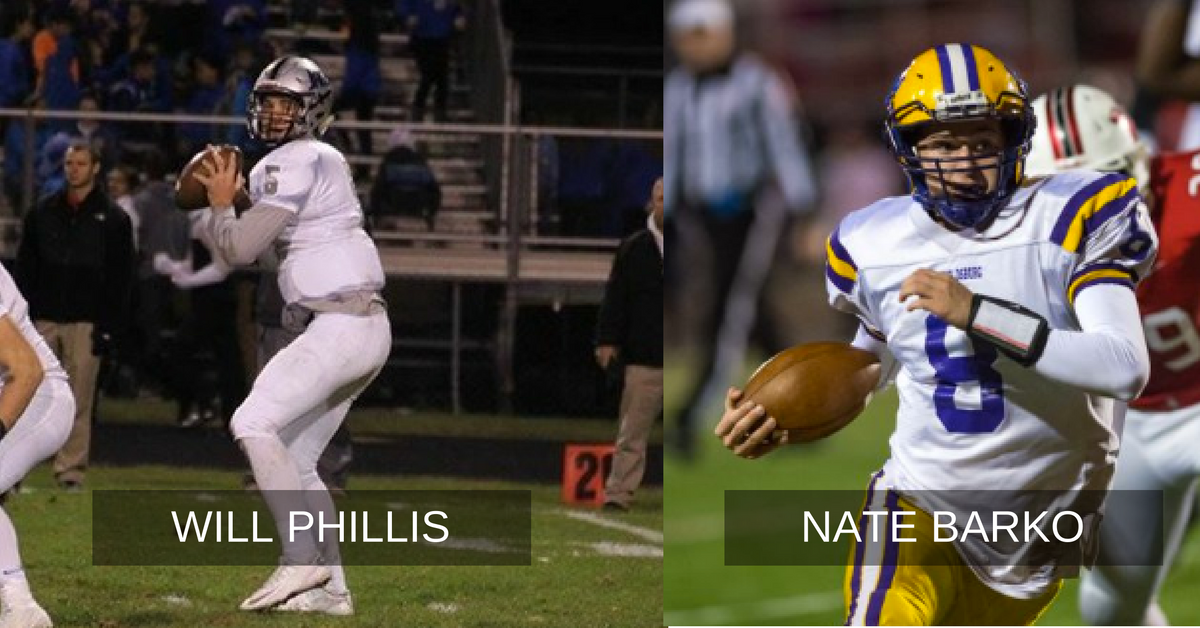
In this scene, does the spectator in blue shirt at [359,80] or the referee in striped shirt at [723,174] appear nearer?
the spectator in blue shirt at [359,80]

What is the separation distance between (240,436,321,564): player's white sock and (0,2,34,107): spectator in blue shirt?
7660 mm

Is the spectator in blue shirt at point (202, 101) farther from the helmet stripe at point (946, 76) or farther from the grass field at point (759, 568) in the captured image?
the helmet stripe at point (946, 76)

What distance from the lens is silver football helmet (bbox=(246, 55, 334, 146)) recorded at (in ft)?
21.2

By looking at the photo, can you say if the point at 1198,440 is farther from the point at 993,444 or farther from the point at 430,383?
the point at 430,383

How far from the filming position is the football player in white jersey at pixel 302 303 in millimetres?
6117

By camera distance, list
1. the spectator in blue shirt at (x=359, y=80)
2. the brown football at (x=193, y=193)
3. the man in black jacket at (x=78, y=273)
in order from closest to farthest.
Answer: the brown football at (x=193, y=193), the man in black jacket at (x=78, y=273), the spectator in blue shirt at (x=359, y=80)

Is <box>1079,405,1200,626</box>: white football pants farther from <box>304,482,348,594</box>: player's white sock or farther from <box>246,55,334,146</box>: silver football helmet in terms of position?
<box>246,55,334,146</box>: silver football helmet

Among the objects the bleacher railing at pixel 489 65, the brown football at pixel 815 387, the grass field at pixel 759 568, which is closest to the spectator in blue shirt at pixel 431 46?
the bleacher railing at pixel 489 65

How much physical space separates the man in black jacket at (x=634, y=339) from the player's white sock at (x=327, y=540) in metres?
2.96

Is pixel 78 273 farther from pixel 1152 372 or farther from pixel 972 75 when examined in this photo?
pixel 972 75

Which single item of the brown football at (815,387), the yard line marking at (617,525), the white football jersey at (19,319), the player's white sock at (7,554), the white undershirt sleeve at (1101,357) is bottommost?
the yard line marking at (617,525)

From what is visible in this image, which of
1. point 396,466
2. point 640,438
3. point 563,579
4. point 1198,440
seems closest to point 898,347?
point 1198,440

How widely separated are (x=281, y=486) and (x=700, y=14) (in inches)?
500

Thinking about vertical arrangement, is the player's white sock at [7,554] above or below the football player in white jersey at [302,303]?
below
